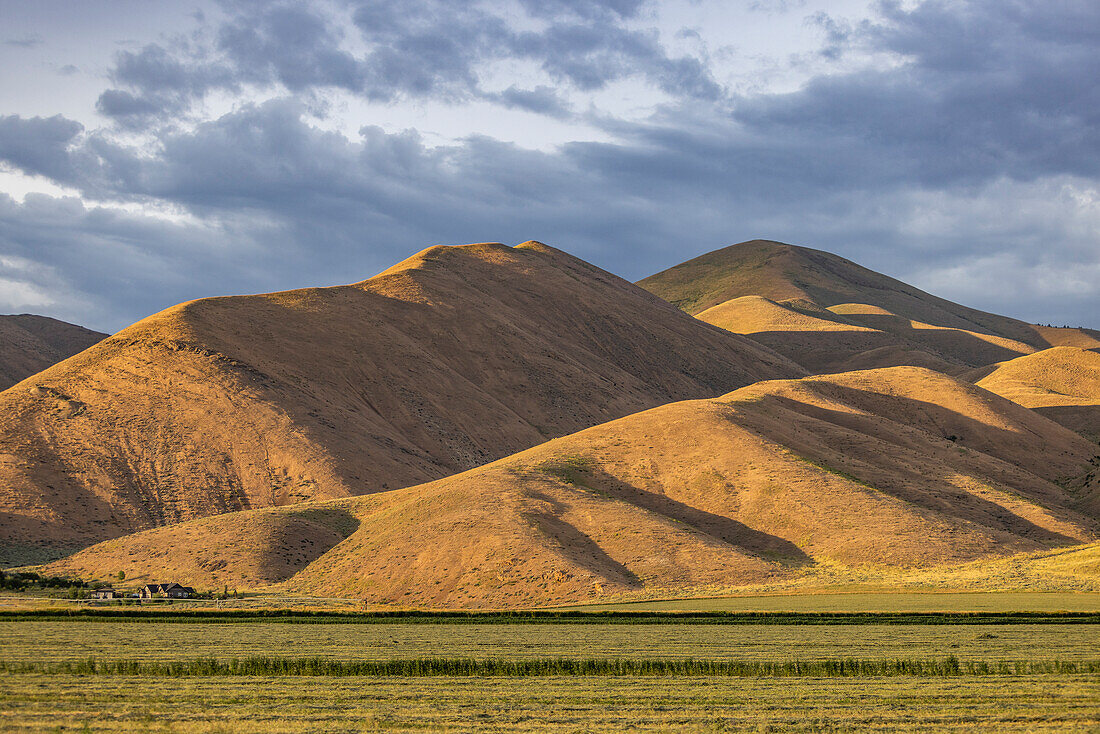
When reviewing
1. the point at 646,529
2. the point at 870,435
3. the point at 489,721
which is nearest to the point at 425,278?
the point at 870,435

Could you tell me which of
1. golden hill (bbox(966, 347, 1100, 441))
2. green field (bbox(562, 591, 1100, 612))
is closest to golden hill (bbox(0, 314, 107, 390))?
green field (bbox(562, 591, 1100, 612))

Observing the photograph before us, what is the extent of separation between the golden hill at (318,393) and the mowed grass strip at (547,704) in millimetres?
A: 55118

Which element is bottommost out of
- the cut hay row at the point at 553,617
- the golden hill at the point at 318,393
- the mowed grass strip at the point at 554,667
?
the cut hay row at the point at 553,617

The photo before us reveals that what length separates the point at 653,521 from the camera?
6253 cm

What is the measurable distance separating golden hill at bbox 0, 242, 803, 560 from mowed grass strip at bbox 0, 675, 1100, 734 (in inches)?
2170

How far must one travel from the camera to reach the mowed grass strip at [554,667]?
2595 cm

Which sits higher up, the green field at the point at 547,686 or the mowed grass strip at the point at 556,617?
the green field at the point at 547,686

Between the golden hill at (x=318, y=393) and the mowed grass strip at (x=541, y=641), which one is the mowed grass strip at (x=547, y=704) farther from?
the golden hill at (x=318, y=393)

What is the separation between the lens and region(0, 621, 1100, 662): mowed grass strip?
2972 cm

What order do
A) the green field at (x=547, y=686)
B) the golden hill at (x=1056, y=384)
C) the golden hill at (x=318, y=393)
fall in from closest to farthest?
the green field at (x=547, y=686), the golden hill at (x=318, y=393), the golden hill at (x=1056, y=384)

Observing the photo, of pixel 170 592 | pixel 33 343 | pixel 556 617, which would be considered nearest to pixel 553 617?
pixel 556 617

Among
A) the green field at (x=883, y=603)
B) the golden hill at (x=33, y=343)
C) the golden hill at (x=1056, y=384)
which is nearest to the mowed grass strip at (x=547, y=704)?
the green field at (x=883, y=603)

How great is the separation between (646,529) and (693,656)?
31763 millimetres

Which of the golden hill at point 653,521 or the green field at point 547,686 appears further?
the golden hill at point 653,521
